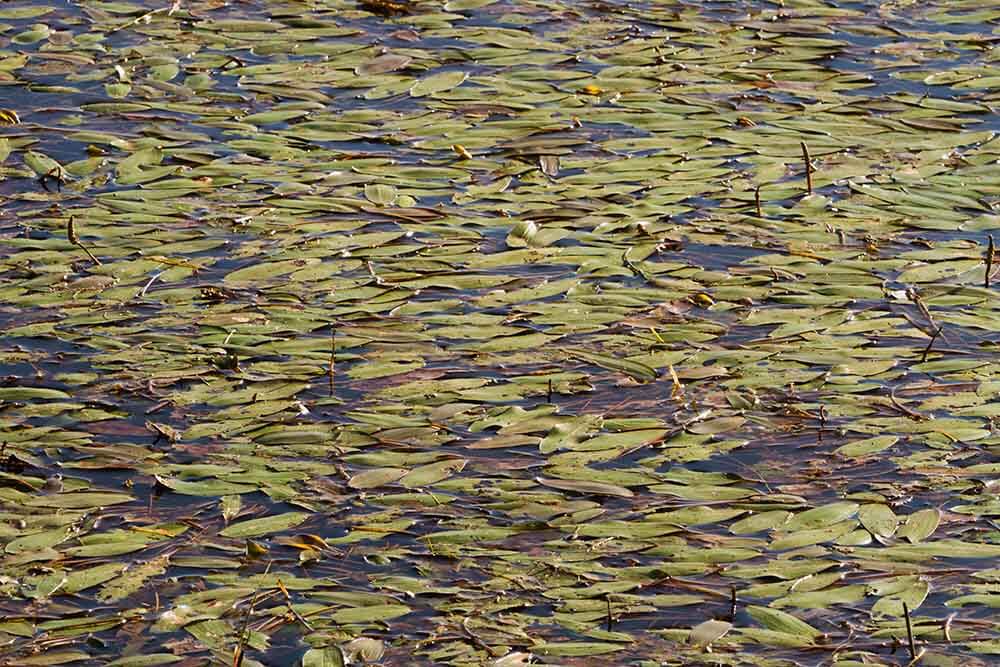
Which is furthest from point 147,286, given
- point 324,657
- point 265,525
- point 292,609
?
point 324,657

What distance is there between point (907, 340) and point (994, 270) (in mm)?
503

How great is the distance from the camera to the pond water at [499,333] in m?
3.26

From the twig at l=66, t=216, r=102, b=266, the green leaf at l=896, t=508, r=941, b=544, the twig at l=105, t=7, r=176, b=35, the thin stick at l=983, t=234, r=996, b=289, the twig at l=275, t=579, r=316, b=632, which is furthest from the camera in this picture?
the twig at l=105, t=7, r=176, b=35

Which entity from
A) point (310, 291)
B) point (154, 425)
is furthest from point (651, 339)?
point (154, 425)

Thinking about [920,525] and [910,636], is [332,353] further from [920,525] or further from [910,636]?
[910,636]

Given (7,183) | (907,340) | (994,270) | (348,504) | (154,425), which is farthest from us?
(7,183)

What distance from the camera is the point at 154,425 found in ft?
12.6

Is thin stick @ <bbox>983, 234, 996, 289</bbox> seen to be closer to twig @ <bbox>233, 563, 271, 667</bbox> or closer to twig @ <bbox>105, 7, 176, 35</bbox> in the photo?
twig @ <bbox>233, 563, 271, 667</bbox>

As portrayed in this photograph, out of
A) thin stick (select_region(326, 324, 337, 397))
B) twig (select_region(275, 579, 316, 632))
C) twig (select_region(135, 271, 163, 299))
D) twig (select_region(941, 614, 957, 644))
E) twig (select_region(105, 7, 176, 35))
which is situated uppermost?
twig (select_region(105, 7, 176, 35))

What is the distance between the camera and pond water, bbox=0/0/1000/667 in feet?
10.7

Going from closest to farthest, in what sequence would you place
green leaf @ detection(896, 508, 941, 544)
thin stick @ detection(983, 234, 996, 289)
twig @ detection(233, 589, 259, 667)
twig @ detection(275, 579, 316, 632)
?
twig @ detection(233, 589, 259, 667) < twig @ detection(275, 579, 316, 632) < green leaf @ detection(896, 508, 941, 544) < thin stick @ detection(983, 234, 996, 289)

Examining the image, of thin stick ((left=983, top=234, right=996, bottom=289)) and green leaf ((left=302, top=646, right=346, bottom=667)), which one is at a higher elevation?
thin stick ((left=983, top=234, right=996, bottom=289))

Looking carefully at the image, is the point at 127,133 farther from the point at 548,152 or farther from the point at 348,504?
the point at 348,504

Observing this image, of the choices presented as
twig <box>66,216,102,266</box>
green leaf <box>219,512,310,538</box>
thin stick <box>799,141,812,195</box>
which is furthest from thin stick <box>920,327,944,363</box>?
twig <box>66,216,102,266</box>
